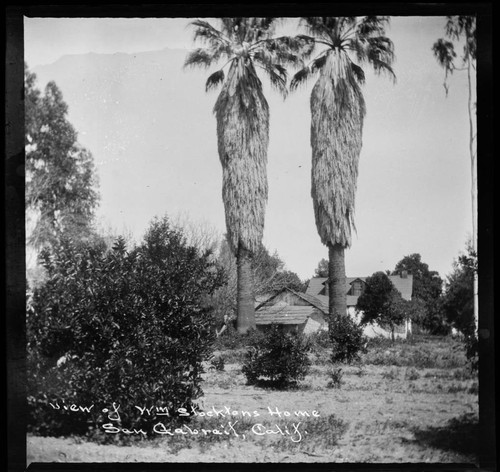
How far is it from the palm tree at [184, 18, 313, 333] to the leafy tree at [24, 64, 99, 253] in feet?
4.49

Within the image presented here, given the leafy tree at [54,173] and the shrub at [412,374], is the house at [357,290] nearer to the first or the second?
the shrub at [412,374]

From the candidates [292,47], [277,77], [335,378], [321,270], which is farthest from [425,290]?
[292,47]

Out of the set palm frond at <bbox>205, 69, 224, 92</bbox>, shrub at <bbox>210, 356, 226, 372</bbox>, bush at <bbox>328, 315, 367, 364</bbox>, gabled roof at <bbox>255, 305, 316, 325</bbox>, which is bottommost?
shrub at <bbox>210, 356, 226, 372</bbox>

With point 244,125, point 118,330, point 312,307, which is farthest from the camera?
point 244,125

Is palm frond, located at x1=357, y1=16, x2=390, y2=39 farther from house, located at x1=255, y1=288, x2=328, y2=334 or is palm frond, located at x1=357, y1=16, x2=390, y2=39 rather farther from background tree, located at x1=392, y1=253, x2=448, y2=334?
house, located at x1=255, y1=288, x2=328, y2=334

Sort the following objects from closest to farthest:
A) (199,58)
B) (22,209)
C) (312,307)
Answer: (22,209), (199,58), (312,307)

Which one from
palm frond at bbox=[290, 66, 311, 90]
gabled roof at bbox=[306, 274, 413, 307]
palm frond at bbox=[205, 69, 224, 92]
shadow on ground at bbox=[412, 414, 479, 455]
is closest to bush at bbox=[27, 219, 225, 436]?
gabled roof at bbox=[306, 274, 413, 307]

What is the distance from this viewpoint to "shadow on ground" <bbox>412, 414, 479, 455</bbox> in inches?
247

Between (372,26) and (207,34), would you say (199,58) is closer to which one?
(207,34)

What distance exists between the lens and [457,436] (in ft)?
20.6

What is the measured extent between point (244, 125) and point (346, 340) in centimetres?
248

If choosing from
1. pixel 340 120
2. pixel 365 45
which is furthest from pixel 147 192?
pixel 365 45

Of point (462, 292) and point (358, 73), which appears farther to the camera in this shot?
point (358, 73)
